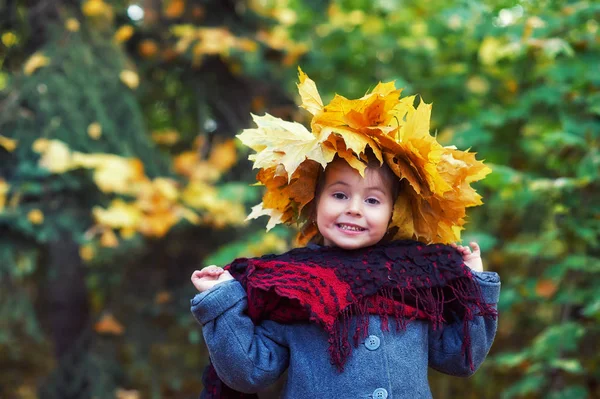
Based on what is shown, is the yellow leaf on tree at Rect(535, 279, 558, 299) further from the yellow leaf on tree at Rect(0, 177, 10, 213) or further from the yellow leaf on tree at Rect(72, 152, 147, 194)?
the yellow leaf on tree at Rect(0, 177, 10, 213)

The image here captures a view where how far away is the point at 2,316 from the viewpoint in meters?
4.16

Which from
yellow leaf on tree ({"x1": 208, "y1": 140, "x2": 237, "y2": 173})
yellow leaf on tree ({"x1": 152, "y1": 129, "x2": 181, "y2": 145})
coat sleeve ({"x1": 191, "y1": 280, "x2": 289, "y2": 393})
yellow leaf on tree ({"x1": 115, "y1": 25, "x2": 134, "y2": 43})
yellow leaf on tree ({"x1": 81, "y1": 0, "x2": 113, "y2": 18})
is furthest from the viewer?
yellow leaf on tree ({"x1": 152, "y1": 129, "x2": 181, "y2": 145})

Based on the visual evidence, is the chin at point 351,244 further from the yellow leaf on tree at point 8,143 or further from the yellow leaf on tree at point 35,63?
the yellow leaf on tree at point 35,63

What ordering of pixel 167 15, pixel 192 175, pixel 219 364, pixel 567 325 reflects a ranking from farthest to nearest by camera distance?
pixel 167 15 < pixel 192 175 < pixel 567 325 < pixel 219 364

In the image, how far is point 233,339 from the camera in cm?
169

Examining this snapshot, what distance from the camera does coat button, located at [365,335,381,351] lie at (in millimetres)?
1752

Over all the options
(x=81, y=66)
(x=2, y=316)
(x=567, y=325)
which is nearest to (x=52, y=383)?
(x=2, y=316)

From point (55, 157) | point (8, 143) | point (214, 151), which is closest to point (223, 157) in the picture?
point (214, 151)

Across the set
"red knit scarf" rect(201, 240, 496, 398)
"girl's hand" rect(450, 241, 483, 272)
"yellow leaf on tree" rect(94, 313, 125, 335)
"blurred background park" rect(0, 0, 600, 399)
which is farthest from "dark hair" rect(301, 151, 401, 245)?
"yellow leaf on tree" rect(94, 313, 125, 335)

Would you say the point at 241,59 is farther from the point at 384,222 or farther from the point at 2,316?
the point at 384,222

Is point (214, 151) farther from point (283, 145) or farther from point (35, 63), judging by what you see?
point (283, 145)

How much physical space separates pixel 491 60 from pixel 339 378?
3080mm

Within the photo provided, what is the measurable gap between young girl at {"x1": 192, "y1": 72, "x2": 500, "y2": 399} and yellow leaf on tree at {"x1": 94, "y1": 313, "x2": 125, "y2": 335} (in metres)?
2.53

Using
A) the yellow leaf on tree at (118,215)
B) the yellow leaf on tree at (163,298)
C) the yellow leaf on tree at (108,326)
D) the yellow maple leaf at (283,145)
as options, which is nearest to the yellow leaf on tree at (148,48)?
the yellow leaf on tree at (118,215)
